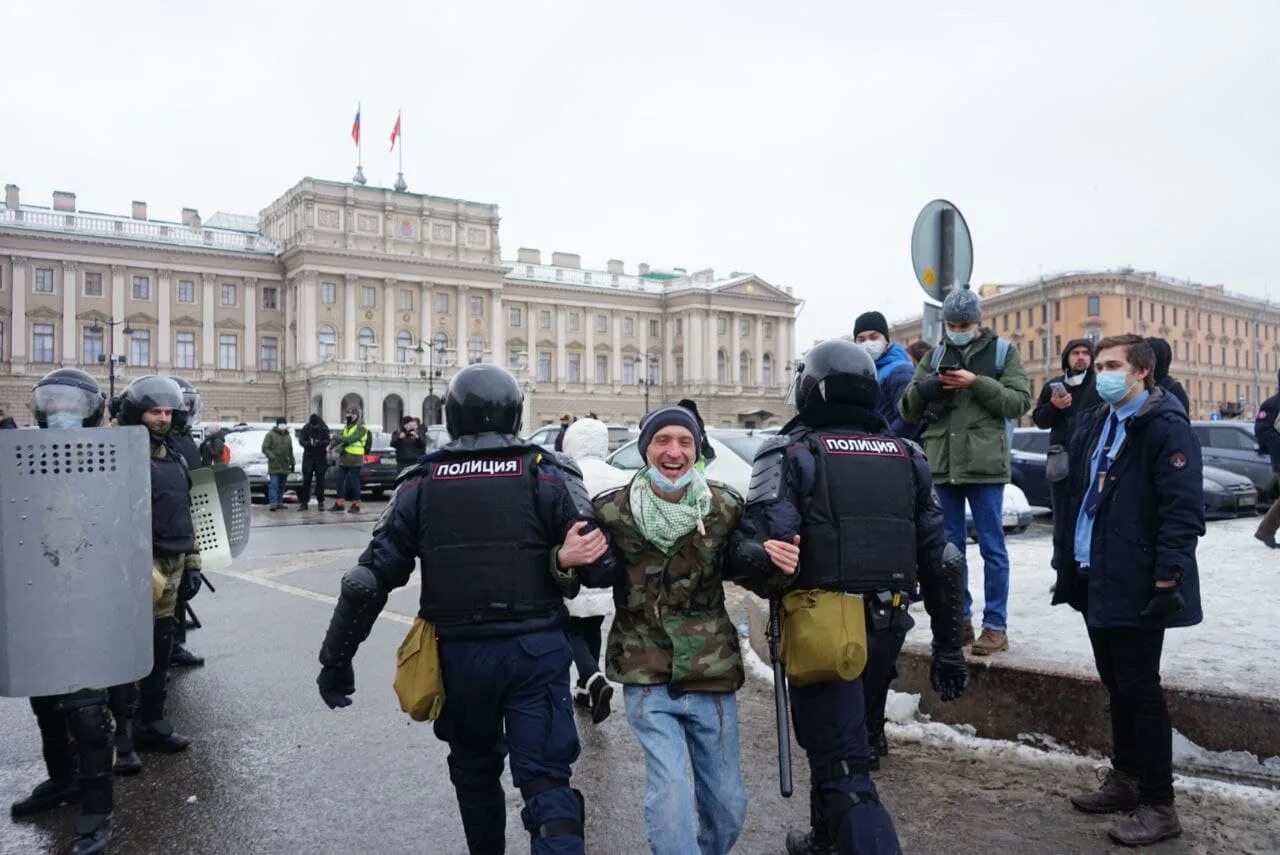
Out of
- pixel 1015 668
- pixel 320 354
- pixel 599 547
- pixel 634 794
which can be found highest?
pixel 320 354

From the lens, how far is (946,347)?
5.58 metres

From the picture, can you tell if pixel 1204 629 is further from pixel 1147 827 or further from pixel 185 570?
pixel 185 570

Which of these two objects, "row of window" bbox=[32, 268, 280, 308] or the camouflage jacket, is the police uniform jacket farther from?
"row of window" bbox=[32, 268, 280, 308]

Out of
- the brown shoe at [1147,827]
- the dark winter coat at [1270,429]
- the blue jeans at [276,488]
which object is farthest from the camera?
the blue jeans at [276,488]

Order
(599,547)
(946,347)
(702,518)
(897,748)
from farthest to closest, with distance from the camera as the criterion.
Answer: (946,347) → (897,748) → (702,518) → (599,547)

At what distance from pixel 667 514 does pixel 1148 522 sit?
1898mm

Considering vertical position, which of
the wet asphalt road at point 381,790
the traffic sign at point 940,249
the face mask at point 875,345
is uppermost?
the traffic sign at point 940,249

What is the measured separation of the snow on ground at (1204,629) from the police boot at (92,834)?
381 cm

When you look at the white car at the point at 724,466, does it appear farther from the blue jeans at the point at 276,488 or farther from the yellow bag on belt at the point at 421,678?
the blue jeans at the point at 276,488

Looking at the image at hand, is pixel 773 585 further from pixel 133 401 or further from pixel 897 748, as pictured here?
pixel 133 401

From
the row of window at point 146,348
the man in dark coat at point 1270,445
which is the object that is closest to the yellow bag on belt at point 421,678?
the man in dark coat at point 1270,445

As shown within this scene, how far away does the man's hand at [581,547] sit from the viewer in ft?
9.92

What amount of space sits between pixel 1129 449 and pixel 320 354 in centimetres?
7036

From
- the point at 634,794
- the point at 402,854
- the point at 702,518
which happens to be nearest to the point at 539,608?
the point at 702,518
